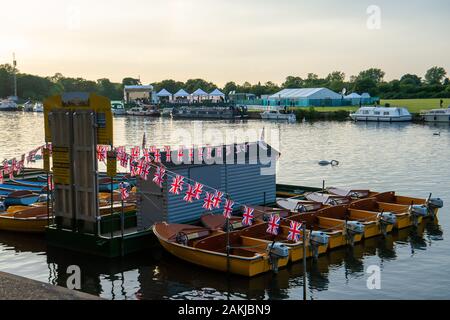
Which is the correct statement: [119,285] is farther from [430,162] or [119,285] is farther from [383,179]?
[430,162]

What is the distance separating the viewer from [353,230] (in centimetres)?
2762

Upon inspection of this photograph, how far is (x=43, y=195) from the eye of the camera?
116 feet

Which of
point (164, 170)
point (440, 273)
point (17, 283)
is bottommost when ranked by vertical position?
point (440, 273)

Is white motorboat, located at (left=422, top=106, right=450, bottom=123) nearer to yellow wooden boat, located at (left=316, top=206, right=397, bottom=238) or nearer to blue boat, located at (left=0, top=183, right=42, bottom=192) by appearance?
yellow wooden boat, located at (left=316, top=206, right=397, bottom=238)

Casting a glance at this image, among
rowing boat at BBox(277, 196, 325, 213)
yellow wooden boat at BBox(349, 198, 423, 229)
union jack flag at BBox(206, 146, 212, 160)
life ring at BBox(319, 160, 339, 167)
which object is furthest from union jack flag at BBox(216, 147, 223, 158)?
life ring at BBox(319, 160, 339, 167)

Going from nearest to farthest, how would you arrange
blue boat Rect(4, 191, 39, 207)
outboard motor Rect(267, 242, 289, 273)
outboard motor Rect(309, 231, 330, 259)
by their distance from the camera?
outboard motor Rect(267, 242, 289, 273), outboard motor Rect(309, 231, 330, 259), blue boat Rect(4, 191, 39, 207)

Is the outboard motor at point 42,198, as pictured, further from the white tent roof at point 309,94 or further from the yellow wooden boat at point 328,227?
the white tent roof at point 309,94

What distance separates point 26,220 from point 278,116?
11739cm

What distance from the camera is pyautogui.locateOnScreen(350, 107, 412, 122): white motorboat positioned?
417 ft

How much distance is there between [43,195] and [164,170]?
12.2m

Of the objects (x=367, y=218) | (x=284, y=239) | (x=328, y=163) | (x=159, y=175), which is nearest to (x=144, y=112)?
(x=328, y=163)

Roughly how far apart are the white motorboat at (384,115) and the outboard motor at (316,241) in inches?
4185

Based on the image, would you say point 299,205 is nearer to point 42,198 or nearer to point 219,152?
point 219,152
